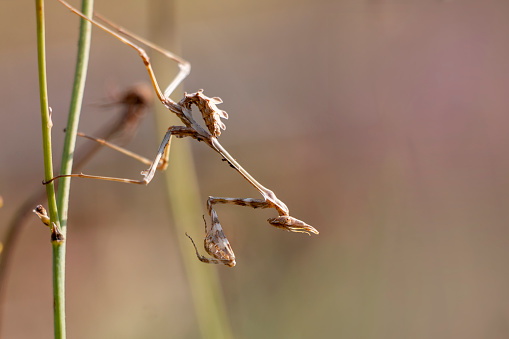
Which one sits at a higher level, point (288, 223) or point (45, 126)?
point (45, 126)

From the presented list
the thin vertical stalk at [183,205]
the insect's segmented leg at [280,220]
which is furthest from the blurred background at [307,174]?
the insect's segmented leg at [280,220]

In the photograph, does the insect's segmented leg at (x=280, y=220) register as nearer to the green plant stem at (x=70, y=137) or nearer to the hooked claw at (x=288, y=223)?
the hooked claw at (x=288, y=223)

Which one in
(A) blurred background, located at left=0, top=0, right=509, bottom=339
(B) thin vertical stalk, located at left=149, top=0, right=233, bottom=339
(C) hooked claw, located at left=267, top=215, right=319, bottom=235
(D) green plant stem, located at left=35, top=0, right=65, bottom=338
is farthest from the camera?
(A) blurred background, located at left=0, top=0, right=509, bottom=339

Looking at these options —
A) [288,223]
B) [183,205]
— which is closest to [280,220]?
[288,223]

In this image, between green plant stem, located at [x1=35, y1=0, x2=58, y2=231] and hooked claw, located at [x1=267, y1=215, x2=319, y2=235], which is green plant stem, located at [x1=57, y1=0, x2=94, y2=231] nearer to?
green plant stem, located at [x1=35, y1=0, x2=58, y2=231]

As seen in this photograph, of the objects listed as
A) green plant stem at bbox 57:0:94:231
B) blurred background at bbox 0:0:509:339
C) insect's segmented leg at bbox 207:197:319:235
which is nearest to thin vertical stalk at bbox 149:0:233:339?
blurred background at bbox 0:0:509:339

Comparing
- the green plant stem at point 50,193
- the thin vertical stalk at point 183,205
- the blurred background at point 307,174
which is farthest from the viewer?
the blurred background at point 307,174

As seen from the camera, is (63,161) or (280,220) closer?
(63,161)

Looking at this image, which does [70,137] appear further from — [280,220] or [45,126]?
[280,220]
